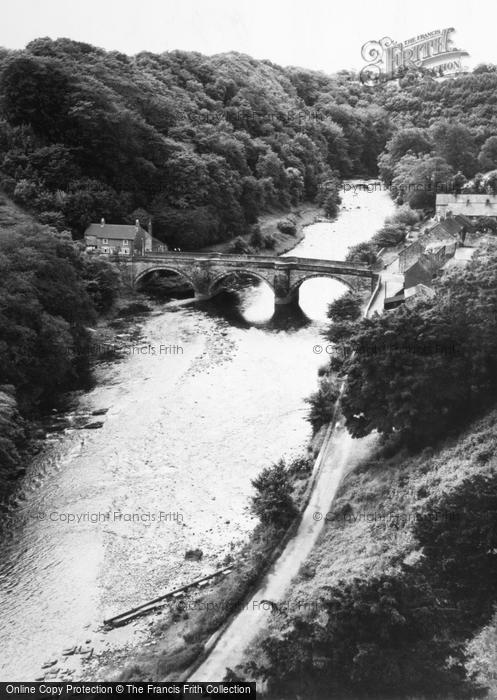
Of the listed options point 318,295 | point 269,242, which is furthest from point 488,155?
point 318,295

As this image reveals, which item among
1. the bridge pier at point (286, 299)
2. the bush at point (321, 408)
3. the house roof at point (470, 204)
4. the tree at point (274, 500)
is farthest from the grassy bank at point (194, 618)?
the house roof at point (470, 204)

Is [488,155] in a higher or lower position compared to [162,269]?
higher

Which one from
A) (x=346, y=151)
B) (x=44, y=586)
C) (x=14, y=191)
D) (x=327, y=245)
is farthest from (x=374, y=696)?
(x=346, y=151)

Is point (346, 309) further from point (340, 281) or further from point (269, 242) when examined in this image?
point (269, 242)

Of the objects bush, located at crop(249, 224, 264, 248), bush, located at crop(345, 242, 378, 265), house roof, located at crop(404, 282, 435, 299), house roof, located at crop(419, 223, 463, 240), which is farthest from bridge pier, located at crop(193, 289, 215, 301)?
house roof, located at crop(404, 282, 435, 299)

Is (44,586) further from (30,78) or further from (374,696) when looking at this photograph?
(30,78)

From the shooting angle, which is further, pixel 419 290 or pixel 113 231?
pixel 113 231
